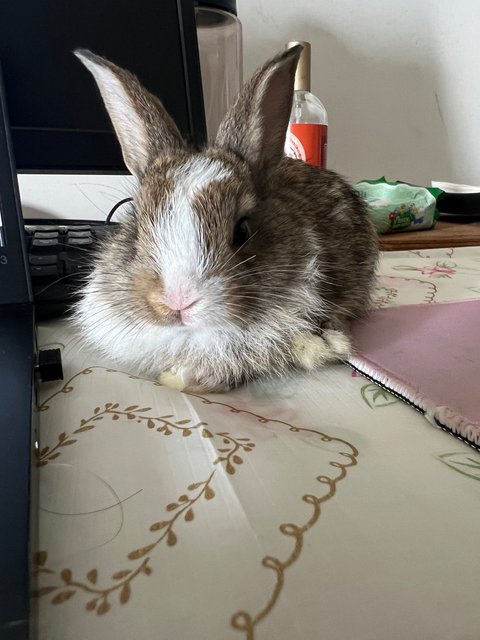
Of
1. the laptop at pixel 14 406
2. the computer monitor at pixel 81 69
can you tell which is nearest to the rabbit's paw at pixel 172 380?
the laptop at pixel 14 406

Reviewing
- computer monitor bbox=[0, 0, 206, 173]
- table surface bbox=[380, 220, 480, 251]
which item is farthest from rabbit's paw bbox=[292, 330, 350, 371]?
table surface bbox=[380, 220, 480, 251]

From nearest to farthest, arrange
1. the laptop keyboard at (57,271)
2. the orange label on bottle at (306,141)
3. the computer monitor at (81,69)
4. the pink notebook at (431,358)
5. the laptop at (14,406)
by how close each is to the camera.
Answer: the laptop at (14,406) < the pink notebook at (431,358) < the laptop keyboard at (57,271) < the computer monitor at (81,69) < the orange label on bottle at (306,141)

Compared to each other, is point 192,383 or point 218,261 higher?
point 218,261

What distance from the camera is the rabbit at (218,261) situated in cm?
50

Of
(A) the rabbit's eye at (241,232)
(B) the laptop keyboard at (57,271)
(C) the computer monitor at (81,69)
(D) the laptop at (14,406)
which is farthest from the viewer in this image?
(C) the computer monitor at (81,69)

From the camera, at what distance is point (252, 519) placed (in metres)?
0.31

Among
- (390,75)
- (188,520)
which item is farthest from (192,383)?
(390,75)

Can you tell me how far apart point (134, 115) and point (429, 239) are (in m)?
0.85

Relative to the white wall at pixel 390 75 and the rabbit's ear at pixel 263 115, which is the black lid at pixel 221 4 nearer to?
the white wall at pixel 390 75

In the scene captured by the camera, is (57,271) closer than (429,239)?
Yes

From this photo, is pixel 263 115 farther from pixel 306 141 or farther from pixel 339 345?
pixel 306 141

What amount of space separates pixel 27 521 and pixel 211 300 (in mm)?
271

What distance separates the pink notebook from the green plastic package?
582 mm

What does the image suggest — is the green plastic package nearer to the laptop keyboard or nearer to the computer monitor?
the computer monitor
